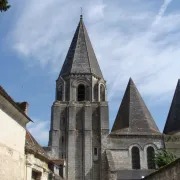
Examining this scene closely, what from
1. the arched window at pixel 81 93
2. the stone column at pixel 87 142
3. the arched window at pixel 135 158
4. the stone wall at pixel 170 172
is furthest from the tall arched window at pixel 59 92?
the stone wall at pixel 170 172

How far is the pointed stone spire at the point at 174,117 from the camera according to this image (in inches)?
1383

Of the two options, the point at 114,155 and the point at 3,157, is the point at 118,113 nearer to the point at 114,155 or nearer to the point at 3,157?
the point at 114,155

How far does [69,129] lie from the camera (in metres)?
31.6

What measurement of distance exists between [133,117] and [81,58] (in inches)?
353

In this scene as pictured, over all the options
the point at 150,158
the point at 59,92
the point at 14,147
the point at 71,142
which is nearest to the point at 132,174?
the point at 150,158

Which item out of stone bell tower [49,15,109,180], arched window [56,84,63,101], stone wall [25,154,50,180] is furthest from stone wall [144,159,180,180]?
arched window [56,84,63,101]

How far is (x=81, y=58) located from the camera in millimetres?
37094

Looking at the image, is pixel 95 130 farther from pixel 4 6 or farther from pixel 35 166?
pixel 4 6

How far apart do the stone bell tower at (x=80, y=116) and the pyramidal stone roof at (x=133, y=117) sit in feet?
8.30

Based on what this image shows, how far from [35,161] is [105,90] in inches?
1025

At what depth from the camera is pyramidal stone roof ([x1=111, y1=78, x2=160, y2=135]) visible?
32.7m

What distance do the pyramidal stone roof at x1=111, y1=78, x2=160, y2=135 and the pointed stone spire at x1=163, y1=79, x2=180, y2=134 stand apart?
207cm

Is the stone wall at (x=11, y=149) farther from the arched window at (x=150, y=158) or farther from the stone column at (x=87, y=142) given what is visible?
the arched window at (x=150, y=158)

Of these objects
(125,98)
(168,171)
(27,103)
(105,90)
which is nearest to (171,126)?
(125,98)
